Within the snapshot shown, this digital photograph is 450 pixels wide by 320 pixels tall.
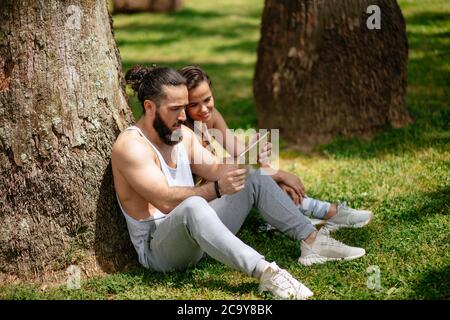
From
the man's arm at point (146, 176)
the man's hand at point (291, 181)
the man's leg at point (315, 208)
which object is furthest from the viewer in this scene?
the man's leg at point (315, 208)

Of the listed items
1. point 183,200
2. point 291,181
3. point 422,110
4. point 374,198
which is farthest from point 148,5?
point 183,200

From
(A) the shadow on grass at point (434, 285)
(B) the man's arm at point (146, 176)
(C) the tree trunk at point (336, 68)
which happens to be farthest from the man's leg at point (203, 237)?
(C) the tree trunk at point (336, 68)

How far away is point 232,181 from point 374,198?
69.2 inches

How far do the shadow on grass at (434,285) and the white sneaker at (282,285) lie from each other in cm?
64

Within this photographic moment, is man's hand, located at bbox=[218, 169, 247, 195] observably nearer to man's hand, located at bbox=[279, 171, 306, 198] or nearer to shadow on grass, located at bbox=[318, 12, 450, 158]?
man's hand, located at bbox=[279, 171, 306, 198]

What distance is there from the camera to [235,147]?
5.39 meters

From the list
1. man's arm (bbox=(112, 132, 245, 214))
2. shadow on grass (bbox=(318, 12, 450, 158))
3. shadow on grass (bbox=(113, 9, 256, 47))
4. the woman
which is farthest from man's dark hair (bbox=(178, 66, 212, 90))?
shadow on grass (bbox=(113, 9, 256, 47))

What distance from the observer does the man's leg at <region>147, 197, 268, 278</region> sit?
394cm

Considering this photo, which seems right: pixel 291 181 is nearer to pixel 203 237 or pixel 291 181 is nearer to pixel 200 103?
pixel 200 103

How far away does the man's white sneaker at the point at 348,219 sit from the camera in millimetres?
5055

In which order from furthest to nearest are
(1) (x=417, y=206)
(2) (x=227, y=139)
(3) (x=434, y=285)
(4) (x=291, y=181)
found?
(2) (x=227, y=139) → (1) (x=417, y=206) → (4) (x=291, y=181) → (3) (x=434, y=285)

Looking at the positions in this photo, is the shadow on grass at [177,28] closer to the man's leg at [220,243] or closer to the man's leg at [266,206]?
the man's leg at [266,206]

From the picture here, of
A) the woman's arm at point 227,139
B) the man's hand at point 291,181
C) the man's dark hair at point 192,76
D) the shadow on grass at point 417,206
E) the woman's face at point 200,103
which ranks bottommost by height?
the shadow on grass at point 417,206

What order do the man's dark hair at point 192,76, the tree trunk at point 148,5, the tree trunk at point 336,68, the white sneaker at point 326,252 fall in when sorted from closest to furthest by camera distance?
the white sneaker at point 326,252 < the man's dark hair at point 192,76 < the tree trunk at point 336,68 < the tree trunk at point 148,5
